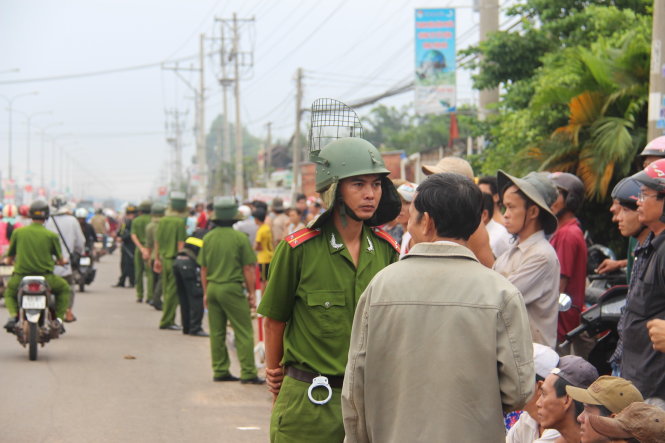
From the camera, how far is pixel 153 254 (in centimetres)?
1758

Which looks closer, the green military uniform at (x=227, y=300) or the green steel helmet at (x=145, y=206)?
the green military uniform at (x=227, y=300)

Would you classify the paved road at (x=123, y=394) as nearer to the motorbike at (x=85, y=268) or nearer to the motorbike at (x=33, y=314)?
the motorbike at (x=33, y=314)

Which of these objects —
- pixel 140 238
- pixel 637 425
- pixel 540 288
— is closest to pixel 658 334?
pixel 637 425

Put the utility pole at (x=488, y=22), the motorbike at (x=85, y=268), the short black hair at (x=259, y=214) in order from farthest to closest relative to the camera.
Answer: the motorbike at (x=85, y=268), the utility pole at (x=488, y=22), the short black hair at (x=259, y=214)

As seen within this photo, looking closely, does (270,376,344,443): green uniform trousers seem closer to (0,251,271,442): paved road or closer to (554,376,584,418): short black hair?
(554,376,584,418): short black hair

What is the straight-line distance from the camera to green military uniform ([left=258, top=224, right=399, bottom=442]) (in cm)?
439

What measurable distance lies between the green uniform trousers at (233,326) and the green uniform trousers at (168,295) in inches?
164

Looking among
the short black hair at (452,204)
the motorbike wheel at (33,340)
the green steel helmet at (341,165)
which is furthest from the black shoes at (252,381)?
the short black hair at (452,204)

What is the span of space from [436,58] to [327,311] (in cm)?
1556

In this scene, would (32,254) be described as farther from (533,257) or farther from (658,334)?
(658,334)

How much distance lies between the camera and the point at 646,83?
391 inches

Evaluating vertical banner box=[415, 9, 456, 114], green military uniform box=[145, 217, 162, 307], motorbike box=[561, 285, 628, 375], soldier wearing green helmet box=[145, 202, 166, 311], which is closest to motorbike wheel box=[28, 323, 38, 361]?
green military uniform box=[145, 217, 162, 307]

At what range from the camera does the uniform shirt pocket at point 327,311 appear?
175 inches

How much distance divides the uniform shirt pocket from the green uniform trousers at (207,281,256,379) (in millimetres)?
5995
